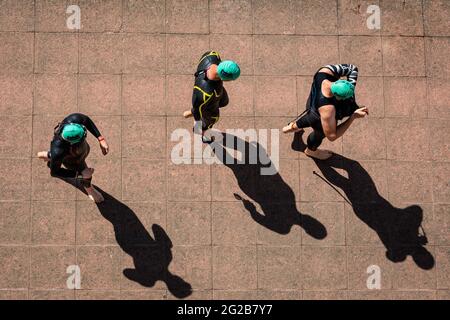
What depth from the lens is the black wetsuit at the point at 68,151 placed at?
6.94 meters

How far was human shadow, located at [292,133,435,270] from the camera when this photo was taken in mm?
8719

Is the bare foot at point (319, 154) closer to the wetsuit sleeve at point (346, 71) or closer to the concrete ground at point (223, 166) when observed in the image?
the concrete ground at point (223, 166)

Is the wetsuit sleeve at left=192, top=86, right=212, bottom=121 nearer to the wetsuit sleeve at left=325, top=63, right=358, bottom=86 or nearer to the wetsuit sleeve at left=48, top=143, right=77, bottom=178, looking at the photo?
the wetsuit sleeve at left=325, top=63, right=358, bottom=86

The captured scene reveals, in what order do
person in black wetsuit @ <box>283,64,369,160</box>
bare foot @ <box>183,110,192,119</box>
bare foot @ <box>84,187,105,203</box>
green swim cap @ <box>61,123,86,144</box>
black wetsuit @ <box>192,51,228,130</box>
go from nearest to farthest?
green swim cap @ <box>61,123,86,144</box> → person in black wetsuit @ <box>283,64,369,160</box> → black wetsuit @ <box>192,51,228,130</box> → bare foot @ <box>84,187,105,203</box> → bare foot @ <box>183,110,192,119</box>

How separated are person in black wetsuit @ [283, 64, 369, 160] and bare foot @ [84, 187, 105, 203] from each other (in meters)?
3.66

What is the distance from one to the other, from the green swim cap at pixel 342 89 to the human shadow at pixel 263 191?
2372mm

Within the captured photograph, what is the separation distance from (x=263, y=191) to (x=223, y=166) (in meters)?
0.85

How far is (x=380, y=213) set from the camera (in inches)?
347

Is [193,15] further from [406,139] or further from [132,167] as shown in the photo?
[406,139]

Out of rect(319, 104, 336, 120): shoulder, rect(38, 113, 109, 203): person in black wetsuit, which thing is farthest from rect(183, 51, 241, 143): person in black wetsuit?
rect(38, 113, 109, 203): person in black wetsuit

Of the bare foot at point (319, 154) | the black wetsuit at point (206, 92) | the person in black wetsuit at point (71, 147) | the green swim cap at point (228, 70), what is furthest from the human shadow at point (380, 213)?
the person in black wetsuit at point (71, 147)

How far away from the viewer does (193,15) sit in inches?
366

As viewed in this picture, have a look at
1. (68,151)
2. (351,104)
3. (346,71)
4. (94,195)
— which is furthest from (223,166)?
(68,151)
